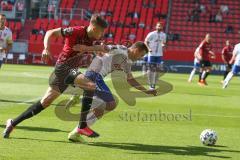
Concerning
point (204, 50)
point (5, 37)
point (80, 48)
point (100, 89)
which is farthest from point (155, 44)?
point (80, 48)

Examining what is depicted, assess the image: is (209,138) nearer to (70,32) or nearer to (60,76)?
(60,76)

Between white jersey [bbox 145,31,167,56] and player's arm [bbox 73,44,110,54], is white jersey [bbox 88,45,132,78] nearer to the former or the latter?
player's arm [bbox 73,44,110,54]

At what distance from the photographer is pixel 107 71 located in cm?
1045

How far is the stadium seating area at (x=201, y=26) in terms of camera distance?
4434 cm

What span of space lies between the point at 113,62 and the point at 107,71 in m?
0.20

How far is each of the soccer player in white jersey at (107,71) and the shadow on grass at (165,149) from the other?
0.55 m

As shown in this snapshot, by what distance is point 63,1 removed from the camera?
163 feet

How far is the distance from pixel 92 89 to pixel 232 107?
8.00m

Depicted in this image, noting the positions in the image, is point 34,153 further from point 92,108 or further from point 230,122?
point 230,122

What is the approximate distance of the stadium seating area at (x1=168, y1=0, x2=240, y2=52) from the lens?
145ft

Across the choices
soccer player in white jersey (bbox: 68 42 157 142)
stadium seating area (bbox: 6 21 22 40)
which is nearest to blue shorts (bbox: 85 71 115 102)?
soccer player in white jersey (bbox: 68 42 157 142)

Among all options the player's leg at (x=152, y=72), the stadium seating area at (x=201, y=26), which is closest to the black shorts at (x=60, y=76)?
the player's leg at (x=152, y=72)

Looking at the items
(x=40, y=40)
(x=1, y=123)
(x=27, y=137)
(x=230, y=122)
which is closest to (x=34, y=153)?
(x=27, y=137)

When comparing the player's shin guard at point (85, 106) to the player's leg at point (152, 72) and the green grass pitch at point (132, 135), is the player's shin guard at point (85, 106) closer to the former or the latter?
the green grass pitch at point (132, 135)
